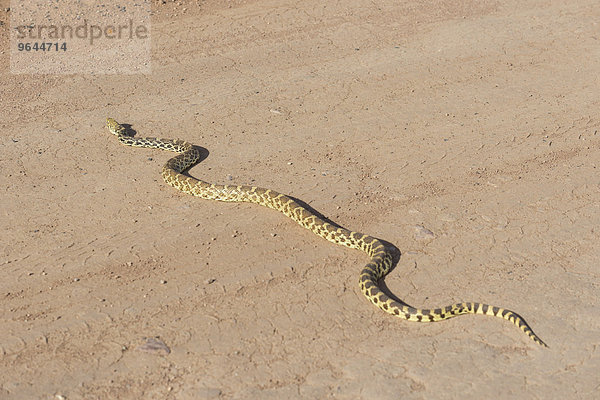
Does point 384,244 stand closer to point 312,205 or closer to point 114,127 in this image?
point 312,205

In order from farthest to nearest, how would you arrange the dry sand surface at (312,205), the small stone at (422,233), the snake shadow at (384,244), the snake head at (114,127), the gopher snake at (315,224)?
the snake head at (114,127) < the small stone at (422,233) < the snake shadow at (384,244) < the gopher snake at (315,224) < the dry sand surface at (312,205)

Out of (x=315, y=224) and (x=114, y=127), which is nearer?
(x=315, y=224)

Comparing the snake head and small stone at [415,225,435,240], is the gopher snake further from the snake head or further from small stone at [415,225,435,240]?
small stone at [415,225,435,240]

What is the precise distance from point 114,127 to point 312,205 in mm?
4028

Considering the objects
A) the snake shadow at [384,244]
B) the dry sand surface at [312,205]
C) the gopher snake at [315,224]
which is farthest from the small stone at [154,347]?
the snake shadow at [384,244]

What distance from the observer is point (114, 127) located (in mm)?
12445

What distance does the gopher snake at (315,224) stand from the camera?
8422 mm

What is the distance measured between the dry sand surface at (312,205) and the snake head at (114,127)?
0.16 m

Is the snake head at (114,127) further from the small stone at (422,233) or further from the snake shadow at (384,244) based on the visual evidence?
the small stone at (422,233)

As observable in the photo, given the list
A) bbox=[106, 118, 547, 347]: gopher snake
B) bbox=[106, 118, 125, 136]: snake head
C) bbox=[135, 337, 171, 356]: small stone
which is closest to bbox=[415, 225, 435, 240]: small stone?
bbox=[106, 118, 547, 347]: gopher snake

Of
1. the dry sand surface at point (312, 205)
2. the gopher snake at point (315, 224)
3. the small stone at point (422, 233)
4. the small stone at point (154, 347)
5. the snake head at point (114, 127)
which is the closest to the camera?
the dry sand surface at point (312, 205)

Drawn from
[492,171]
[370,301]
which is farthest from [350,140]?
[370,301]

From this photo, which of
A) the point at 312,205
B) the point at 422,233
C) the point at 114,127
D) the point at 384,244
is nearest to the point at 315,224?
the point at 312,205

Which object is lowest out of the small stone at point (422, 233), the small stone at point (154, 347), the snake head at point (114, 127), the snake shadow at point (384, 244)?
the small stone at point (154, 347)
